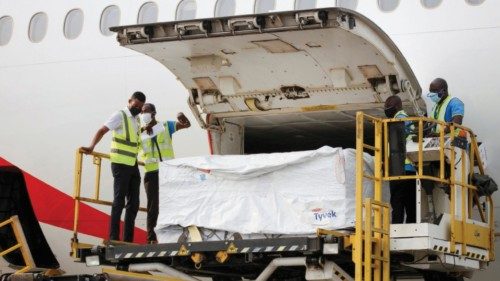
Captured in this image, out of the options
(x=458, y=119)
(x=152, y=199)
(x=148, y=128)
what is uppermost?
(x=458, y=119)

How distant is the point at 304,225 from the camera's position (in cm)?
919

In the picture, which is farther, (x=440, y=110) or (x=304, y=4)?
(x=304, y=4)

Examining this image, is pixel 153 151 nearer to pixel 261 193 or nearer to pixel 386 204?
pixel 261 193

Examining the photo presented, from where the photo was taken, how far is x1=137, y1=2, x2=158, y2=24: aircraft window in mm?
12656

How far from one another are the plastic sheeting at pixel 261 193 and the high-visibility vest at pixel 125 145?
3.00 feet

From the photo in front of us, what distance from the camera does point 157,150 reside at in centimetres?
1116

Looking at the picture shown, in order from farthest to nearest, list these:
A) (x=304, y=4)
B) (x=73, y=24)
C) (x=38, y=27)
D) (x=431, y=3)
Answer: (x=38, y=27) < (x=73, y=24) < (x=304, y=4) < (x=431, y=3)

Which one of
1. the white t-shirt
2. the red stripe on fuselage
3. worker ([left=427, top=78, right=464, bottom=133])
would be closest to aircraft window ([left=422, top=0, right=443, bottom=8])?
worker ([left=427, top=78, right=464, bottom=133])

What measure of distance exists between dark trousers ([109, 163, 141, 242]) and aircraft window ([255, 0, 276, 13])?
2.33 metres

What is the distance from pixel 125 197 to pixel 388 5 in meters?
3.36

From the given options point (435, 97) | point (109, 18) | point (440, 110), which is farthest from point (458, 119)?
point (109, 18)

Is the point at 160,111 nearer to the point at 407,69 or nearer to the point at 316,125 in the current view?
the point at 316,125

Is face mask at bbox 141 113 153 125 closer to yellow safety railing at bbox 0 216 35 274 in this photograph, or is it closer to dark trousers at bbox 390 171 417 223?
yellow safety railing at bbox 0 216 35 274

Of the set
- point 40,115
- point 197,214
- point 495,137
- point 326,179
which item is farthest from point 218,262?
point 40,115
